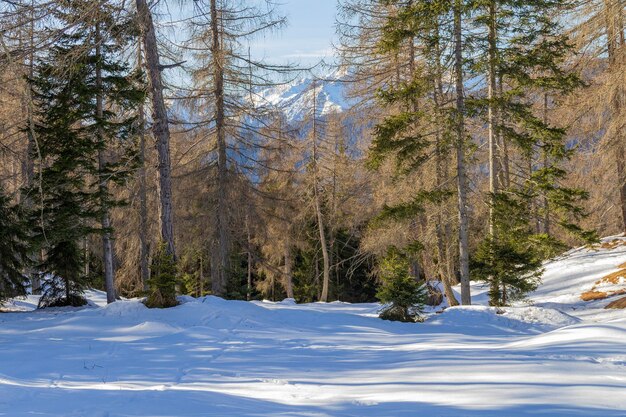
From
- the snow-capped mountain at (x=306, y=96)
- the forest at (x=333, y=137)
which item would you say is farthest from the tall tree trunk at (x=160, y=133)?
the snow-capped mountain at (x=306, y=96)

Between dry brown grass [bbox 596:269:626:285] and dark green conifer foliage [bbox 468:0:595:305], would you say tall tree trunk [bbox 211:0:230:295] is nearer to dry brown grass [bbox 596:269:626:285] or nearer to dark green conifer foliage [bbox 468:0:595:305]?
dark green conifer foliage [bbox 468:0:595:305]

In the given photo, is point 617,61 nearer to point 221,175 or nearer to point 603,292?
point 603,292

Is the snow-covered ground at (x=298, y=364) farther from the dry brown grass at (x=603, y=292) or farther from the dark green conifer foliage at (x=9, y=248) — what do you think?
the dry brown grass at (x=603, y=292)

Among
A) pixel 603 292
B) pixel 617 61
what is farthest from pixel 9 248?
pixel 617 61

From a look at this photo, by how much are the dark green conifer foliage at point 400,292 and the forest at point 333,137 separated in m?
0.05

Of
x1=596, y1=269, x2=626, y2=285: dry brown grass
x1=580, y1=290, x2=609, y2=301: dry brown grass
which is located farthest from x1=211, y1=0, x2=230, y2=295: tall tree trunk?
x1=596, y1=269, x2=626, y2=285: dry brown grass

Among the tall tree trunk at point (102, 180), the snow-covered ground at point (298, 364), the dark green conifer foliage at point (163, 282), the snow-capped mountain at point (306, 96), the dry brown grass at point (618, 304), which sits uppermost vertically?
the snow-capped mountain at point (306, 96)

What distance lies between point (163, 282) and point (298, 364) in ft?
18.2

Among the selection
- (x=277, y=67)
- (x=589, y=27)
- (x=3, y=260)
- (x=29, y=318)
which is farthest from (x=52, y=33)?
(x=589, y=27)

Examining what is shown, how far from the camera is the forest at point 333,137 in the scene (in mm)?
11758

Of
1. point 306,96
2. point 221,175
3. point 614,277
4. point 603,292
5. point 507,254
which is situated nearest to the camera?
point 507,254

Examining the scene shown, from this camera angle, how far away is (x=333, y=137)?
930 inches

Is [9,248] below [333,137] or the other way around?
below

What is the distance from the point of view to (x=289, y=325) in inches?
398
